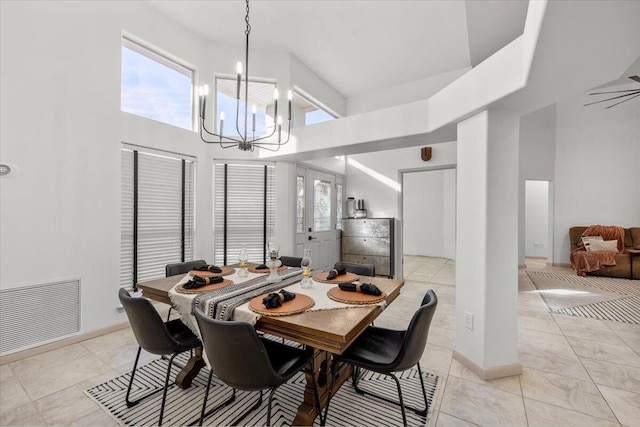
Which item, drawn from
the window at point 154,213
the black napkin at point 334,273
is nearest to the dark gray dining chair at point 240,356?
the black napkin at point 334,273

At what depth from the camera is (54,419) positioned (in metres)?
1.84

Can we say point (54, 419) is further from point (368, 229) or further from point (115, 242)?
point (368, 229)

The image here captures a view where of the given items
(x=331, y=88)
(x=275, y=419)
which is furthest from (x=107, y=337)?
(x=331, y=88)

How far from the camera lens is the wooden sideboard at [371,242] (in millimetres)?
5473

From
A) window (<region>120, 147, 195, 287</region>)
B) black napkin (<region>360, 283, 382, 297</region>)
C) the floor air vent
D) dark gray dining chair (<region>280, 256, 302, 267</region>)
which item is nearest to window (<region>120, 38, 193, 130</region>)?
window (<region>120, 147, 195, 287</region>)

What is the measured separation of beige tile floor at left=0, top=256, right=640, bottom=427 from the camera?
1.88m

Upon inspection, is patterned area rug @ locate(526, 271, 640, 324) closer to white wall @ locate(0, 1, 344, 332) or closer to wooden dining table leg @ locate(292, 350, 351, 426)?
wooden dining table leg @ locate(292, 350, 351, 426)

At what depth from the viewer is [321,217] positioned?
18.3ft

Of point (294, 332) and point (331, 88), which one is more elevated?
point (331, 88)

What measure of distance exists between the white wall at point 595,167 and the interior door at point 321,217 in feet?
18.5

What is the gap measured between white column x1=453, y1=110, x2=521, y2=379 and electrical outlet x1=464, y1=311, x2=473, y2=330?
0.8 inches

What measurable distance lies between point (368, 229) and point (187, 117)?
3744mm

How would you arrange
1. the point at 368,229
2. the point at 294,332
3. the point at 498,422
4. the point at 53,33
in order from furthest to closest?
the point at 368,229
the point at 53,33
the point at 498,422
the point at 294,332

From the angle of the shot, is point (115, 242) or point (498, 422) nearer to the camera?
point (498, 422)
